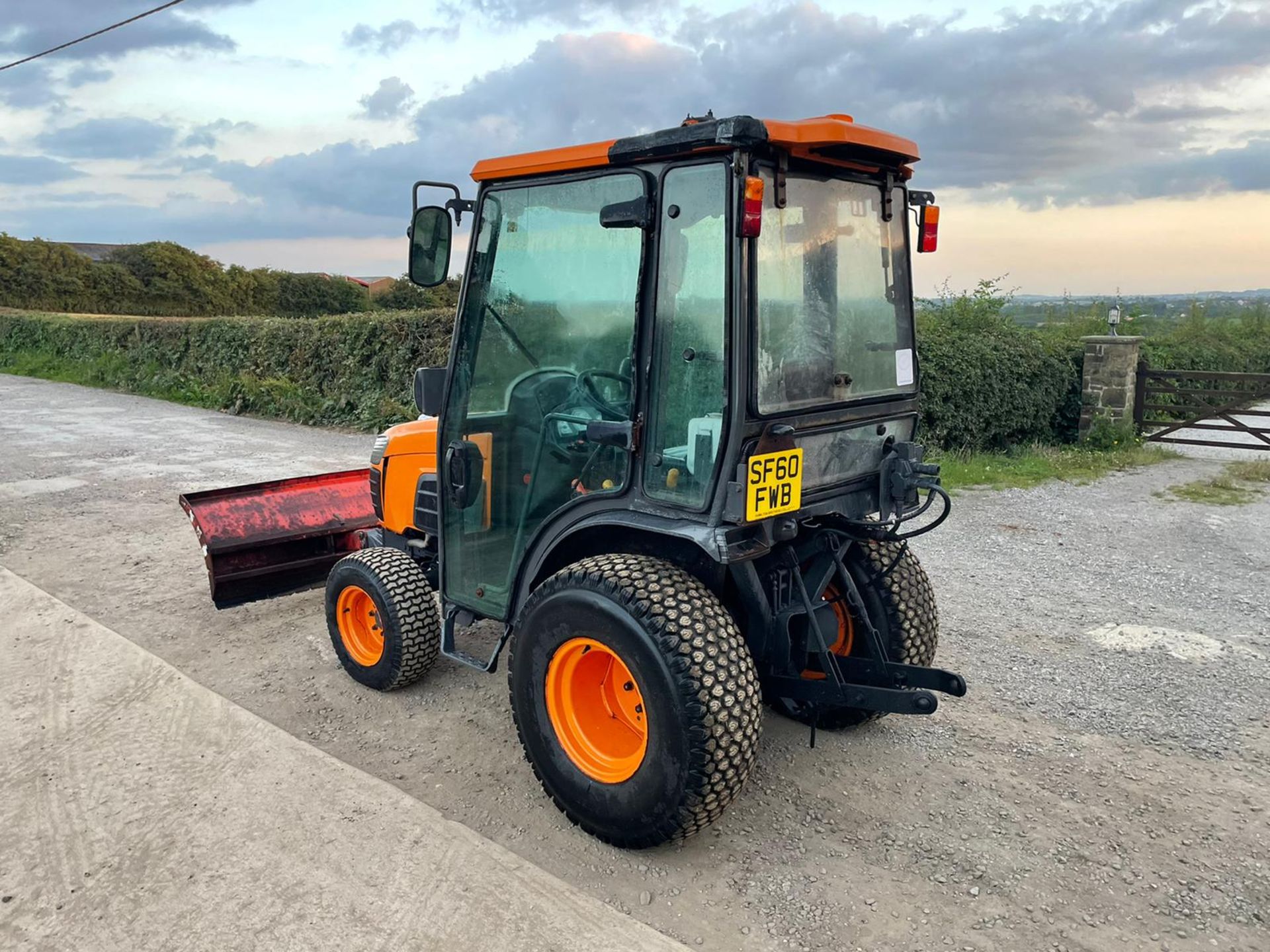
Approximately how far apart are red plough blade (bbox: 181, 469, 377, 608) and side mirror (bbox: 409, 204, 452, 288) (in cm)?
224

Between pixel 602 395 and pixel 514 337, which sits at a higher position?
pixel 514 337

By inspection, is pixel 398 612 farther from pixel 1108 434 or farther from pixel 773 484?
pixel 1108 434

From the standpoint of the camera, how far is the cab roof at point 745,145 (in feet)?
9.23

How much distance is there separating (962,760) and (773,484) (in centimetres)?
163

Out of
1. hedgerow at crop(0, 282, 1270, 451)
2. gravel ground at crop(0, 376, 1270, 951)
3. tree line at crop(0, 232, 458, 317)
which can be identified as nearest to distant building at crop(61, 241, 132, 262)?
tree line at crop(0, 232, 458, 317)

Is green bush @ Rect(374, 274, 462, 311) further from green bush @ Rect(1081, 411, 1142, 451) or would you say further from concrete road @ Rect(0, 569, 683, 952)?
concrete road @ Rect(0, 569, 683, 952)

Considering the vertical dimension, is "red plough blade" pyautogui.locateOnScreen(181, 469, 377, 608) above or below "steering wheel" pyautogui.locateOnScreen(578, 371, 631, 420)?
below

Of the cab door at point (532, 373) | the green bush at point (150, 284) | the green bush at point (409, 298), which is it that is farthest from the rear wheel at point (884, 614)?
the green bush at point (150, 284)

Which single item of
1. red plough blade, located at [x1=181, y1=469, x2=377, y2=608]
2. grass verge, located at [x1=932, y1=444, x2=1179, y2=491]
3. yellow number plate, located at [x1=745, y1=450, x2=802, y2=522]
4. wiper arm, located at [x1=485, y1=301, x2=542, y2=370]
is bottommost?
grass verge, located at [x1=932, y1=444, x2=1179, y2=491]

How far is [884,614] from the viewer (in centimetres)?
379

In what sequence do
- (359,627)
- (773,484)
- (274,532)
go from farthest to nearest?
(274,532), (359,627), (773,484)

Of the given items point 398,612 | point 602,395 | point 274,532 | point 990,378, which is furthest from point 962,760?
point 990,378

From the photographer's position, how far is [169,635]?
203 inches

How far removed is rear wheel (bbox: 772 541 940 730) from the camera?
3771 mm
